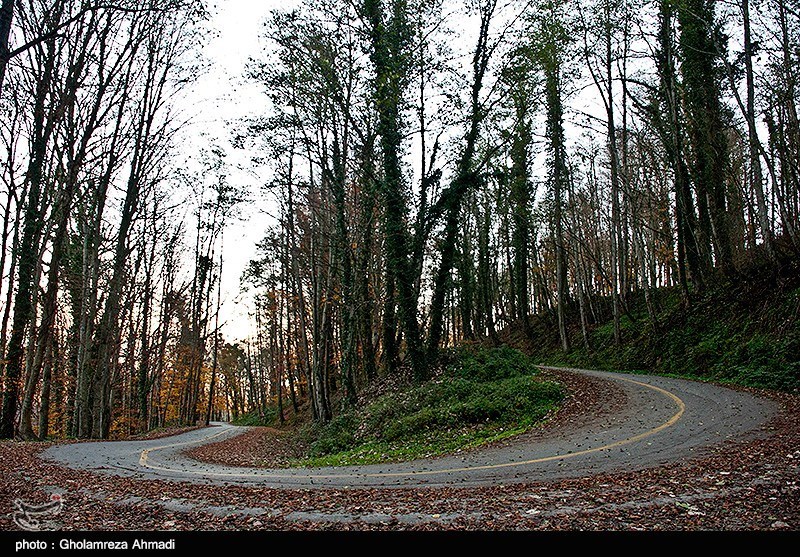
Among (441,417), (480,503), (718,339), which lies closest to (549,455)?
(480,503)

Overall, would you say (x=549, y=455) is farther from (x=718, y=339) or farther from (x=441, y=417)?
(x=718, y=339)

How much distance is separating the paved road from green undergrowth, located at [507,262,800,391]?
3.09m

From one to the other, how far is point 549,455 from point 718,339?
14744 millimetres

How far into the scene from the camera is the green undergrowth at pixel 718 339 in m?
16.4

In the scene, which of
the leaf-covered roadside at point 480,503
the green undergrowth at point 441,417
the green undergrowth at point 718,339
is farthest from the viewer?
the green undergrowth at point 718,339

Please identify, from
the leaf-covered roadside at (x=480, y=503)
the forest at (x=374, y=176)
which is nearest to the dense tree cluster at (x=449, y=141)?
the forest at (x=374, y=176)

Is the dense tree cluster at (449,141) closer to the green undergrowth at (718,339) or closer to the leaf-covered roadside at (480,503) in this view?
the green undergrowth at (718,339)

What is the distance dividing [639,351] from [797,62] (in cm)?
1363

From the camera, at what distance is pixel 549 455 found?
30.8 ft

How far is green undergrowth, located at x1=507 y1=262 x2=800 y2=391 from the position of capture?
16.4 meters

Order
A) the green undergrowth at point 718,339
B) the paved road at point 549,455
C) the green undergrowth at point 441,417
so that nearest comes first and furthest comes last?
the paved road at point 549,455
the green undergrowth at point 441,417
the green undergrowth at point 718,339

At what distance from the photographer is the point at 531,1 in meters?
19.1

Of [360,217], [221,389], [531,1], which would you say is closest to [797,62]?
[531,1]

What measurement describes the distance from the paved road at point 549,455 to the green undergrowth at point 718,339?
10.1 feet
